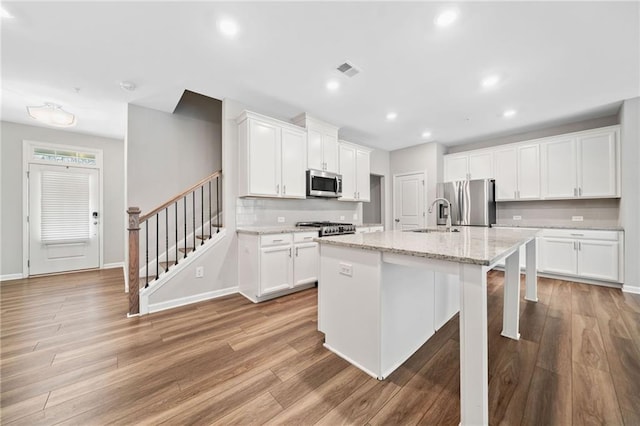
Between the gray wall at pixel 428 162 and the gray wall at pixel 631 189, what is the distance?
256 centimetres

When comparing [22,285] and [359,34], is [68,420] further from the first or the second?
[22,285]

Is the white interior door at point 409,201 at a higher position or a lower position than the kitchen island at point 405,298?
higher

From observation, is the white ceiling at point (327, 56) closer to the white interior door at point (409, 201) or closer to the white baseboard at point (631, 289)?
the white interior door at point (409, 201)

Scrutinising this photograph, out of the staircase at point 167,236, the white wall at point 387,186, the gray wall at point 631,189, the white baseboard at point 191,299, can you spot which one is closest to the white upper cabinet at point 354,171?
the white wall at point 387,186

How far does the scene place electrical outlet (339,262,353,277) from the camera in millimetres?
1758

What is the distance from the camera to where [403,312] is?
1.76 meters

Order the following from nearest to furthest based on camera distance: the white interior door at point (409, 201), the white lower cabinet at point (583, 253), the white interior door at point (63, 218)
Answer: the white lower cabinet at point (583, 253)
the white interior door at point (63, 218)
the white interior door at point (409, 201)

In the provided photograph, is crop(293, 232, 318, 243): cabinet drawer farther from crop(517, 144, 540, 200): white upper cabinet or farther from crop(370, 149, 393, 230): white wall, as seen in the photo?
crop(517, 144, 540, 200): white upper cabinet

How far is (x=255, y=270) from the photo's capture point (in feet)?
9.79

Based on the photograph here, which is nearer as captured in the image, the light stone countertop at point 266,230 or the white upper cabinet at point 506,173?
the light stone countertop at point 266,230

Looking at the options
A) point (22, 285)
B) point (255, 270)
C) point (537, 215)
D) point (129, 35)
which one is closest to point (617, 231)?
point (537, 215)

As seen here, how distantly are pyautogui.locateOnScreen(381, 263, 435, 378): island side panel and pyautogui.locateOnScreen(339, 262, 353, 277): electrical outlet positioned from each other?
266 mm

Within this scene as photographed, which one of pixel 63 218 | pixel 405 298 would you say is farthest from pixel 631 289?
pixel 63 218

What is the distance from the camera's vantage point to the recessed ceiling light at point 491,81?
2.75m
